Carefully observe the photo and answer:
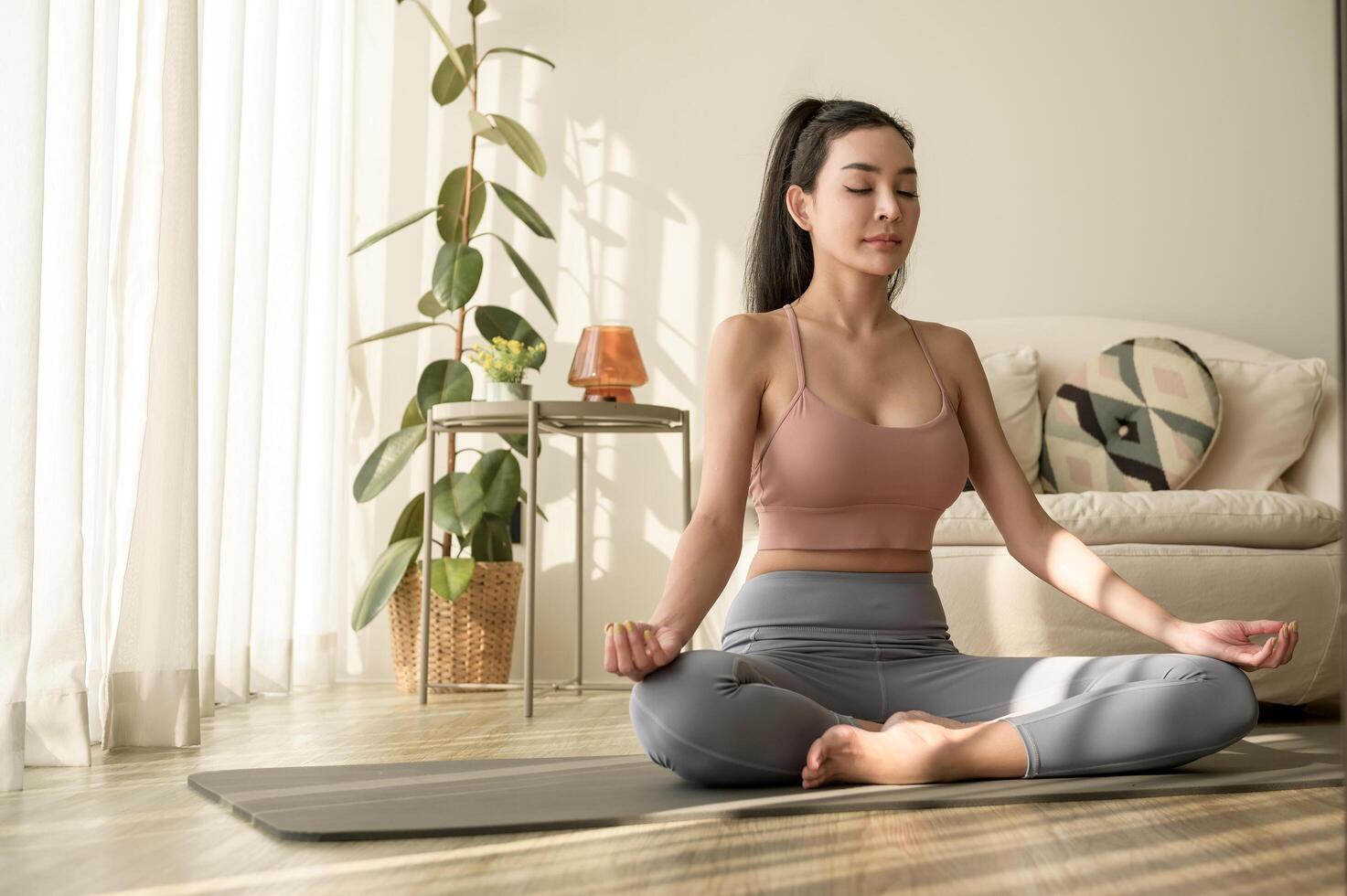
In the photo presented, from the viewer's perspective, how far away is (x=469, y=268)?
3.24 metres

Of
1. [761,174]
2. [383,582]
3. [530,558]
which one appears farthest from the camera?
[761,174]

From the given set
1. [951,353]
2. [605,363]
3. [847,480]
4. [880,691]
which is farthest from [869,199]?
[605,363]

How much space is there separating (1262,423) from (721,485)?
6.59 ft

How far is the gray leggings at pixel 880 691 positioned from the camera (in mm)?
1379

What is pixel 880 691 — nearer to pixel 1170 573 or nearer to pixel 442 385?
pixel 1170 573

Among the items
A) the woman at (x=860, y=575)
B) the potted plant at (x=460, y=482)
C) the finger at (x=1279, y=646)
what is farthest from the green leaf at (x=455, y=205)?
the finger at (x=1279, y=646)

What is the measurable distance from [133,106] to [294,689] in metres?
1.60

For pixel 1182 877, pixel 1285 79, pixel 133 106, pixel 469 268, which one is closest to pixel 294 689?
pixel 469 268

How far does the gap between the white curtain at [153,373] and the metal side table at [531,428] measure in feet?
1.23

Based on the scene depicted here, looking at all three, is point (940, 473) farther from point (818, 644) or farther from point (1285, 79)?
point (1285, 79)

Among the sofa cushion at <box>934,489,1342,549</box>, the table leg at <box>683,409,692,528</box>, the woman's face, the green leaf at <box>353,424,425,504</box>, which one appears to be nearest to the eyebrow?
the woman's face

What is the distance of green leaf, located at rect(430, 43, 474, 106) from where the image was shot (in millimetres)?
3406

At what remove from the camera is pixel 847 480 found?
1575mm

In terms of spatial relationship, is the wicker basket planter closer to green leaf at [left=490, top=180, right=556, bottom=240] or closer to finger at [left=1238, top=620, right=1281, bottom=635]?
green leaf at [left=490, top=180, right=556, bottom=240]
